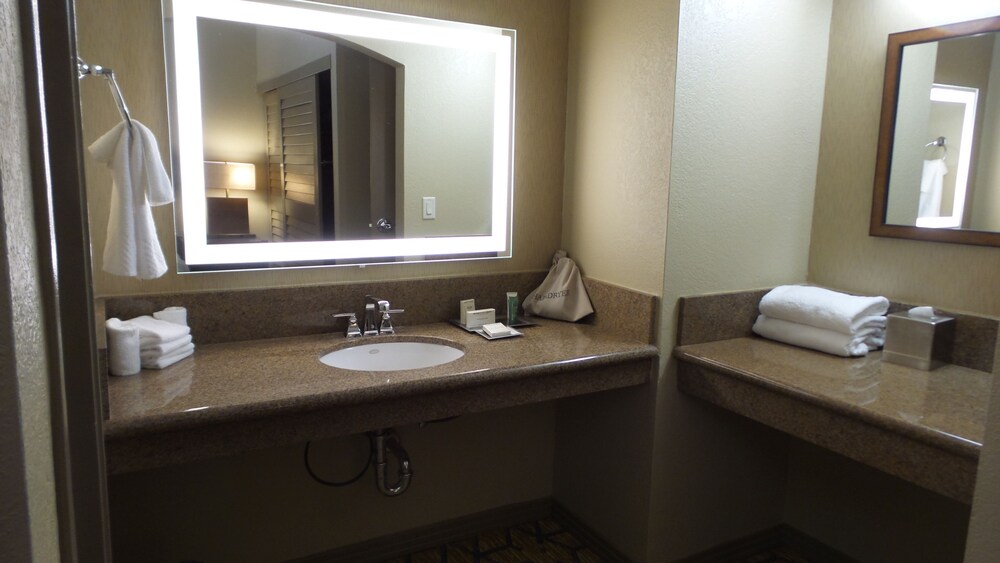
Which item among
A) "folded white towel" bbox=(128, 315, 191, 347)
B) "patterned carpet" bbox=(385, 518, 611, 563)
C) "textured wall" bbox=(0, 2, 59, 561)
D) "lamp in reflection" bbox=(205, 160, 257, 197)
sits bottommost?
"patterned carpet" bbox=(385, 518, 611, 563)

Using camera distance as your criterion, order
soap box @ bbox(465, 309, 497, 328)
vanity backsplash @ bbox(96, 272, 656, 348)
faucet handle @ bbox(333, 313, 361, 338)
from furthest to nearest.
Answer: soap box @ bbox(465, 309, 497, 328) < faucet handle @ bbox(333, 313, 361, 338) < vanity backsplash @ bbox(96, 272, 656, 348)

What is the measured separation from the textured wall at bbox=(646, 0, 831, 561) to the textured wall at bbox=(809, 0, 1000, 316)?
48mm

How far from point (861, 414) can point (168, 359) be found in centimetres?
164

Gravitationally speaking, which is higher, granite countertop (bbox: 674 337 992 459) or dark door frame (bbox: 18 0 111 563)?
dark door frame (bbox: 18 0 111 563)

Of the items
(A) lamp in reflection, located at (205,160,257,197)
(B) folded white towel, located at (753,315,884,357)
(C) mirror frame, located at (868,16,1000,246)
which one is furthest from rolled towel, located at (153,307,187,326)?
(C) mirror frame, located at (868,16,1000,246)

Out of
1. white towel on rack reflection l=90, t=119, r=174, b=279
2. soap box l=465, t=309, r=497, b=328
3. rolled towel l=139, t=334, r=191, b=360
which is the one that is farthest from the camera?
soap box l=465, t=309, r=497, b=328

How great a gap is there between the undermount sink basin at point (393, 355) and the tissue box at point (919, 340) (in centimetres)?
120

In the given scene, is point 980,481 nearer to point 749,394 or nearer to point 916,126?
point 749,394

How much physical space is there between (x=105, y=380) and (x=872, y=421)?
1.62m

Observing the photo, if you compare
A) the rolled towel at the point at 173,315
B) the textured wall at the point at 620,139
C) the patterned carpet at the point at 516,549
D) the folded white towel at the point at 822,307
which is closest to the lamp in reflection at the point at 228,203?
the rolled towel at the point at 173,315

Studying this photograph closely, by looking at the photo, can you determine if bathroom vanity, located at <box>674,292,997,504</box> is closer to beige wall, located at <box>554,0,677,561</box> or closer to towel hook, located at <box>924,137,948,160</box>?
beige wall, located at <box>554,0,677,561</box>

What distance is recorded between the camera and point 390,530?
208 cm

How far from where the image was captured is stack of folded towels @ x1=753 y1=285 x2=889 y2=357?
178cm

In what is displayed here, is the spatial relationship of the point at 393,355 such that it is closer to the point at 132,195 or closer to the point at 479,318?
the point at 479,318
